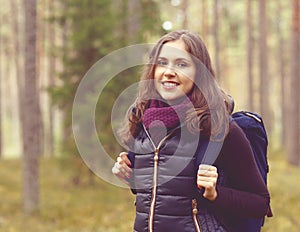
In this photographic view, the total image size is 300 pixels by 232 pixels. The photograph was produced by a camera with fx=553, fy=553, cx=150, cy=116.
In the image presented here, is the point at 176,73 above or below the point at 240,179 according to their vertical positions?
above

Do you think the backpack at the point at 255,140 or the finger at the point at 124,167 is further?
the finger at the point at 124,167

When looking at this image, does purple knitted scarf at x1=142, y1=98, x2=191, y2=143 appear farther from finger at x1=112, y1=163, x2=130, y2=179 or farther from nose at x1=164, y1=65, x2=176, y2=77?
finger at x1=112, y1=163, x2=130, y2=179

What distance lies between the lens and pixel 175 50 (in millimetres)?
3020

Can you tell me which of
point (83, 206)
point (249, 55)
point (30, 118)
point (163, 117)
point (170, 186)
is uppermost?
point (249, 55)

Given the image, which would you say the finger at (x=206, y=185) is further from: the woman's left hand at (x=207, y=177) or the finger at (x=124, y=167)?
the finger at (x=124, y=167)

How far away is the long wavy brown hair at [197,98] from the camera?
2873 mm

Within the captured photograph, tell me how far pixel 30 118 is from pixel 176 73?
9.23 m

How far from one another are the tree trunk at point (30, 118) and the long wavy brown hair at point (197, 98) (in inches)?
346

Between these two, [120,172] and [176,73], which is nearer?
[176,73]

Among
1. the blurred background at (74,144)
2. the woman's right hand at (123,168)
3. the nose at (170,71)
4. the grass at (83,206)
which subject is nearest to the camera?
the nose at (170,71)

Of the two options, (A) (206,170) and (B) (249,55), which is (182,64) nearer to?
(A) (206,170)

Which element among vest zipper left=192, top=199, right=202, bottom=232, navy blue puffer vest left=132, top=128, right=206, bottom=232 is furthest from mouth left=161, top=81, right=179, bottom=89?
vest zipper left=192, top=199, right=202, bottom=232

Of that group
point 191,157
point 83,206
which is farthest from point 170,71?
point 83,206

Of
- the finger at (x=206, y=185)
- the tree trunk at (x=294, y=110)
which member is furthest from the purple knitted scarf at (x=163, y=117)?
the tree trunk at (x=294, y=110)
